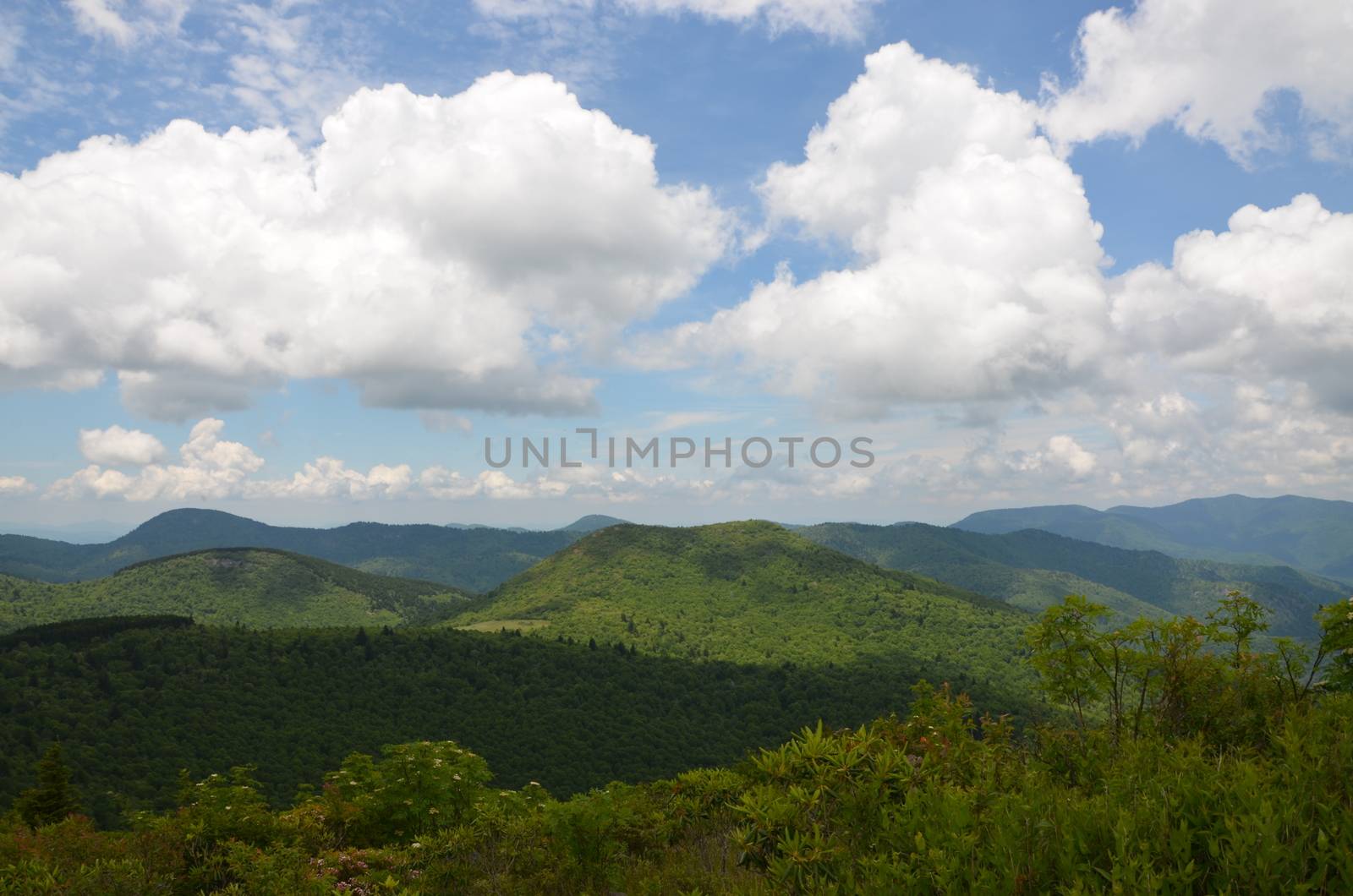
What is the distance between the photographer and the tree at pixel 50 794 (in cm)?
4538

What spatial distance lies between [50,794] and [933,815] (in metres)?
61.7

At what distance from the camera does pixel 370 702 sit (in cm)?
14238

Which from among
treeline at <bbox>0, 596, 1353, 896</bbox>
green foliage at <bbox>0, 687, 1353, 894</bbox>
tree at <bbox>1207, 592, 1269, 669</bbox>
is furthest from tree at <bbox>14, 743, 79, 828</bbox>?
tree at <bbox>1207, 592, 1269, 669</bbox>

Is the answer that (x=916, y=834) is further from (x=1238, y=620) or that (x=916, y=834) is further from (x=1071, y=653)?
(x=1238, y=620)

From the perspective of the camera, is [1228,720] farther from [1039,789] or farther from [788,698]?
[788,698]

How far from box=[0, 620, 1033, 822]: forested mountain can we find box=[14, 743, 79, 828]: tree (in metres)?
57.0

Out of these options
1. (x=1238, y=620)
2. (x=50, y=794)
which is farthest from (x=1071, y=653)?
(x=50, y=794)

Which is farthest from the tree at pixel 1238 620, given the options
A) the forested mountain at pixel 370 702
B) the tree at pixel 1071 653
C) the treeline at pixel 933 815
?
the forested mountain at pixel 370 702

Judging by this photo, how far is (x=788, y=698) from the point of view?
172125 millimetres

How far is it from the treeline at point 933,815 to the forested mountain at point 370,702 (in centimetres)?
8968

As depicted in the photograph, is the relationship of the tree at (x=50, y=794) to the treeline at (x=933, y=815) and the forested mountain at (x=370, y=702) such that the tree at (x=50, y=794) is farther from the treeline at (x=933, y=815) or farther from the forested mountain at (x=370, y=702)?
the forested mountain at (x=370, y=702)

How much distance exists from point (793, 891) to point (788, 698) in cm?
17703

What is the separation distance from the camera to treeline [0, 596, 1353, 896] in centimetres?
589

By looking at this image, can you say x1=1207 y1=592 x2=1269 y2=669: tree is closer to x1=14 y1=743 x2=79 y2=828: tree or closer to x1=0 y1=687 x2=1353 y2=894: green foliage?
x1=0 y1=687 x2=1353 y2=894: green foliage
